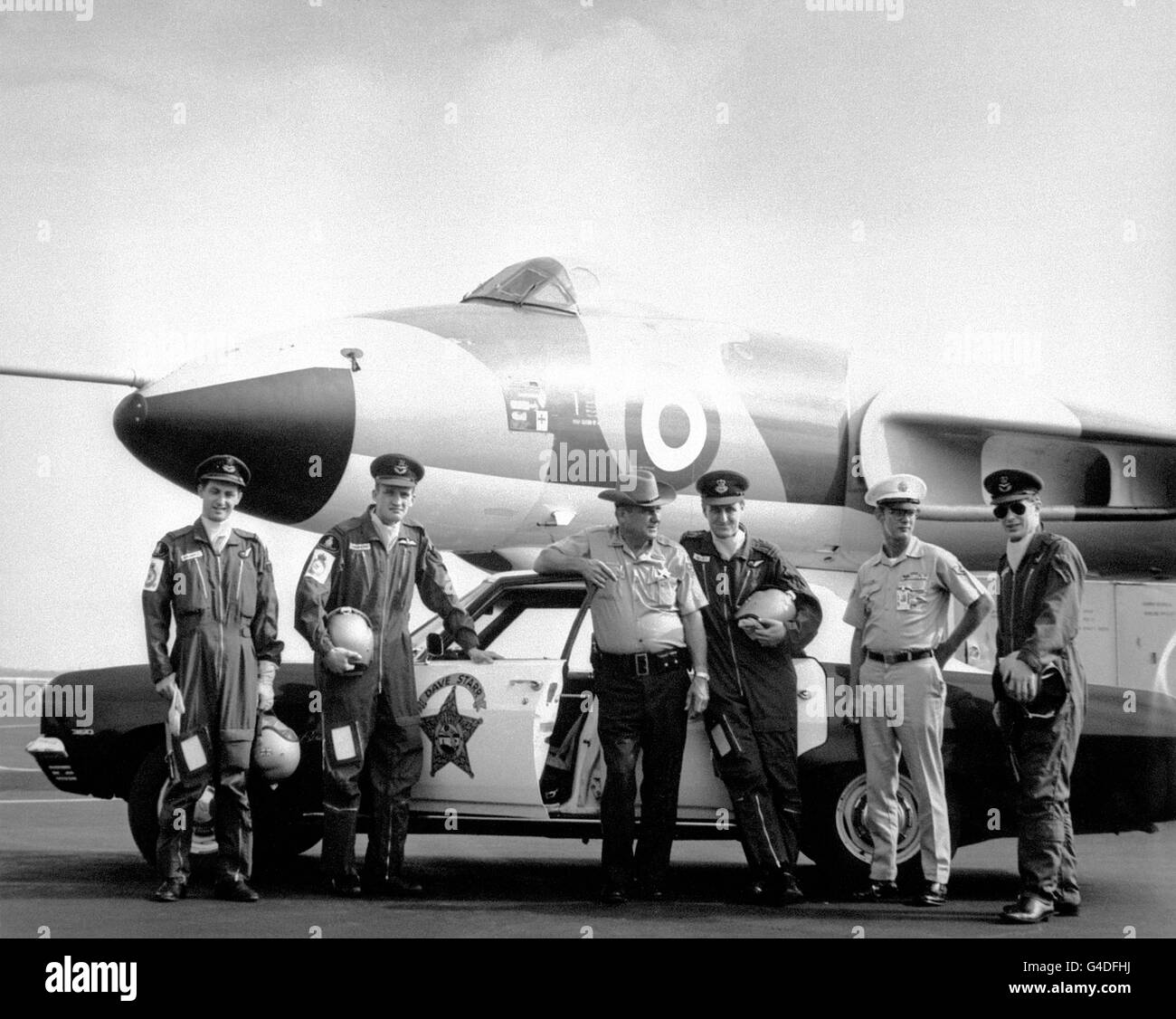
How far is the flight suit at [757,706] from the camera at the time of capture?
5.59 m

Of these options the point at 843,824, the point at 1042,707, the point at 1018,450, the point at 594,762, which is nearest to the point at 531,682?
the point at 594,762

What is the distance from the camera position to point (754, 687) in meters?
5.70

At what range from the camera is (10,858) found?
6867 mm

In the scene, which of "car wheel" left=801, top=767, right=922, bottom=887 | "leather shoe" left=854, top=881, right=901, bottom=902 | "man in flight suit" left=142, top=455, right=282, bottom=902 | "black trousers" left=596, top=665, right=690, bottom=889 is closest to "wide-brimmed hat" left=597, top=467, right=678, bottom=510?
"black trousers" left=596, top=665, right=690, bottom=889

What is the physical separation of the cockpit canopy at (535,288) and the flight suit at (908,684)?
15.1ft

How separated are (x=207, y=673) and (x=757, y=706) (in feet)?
6.87

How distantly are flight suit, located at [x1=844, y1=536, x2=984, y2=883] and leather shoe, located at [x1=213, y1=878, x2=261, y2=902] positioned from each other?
7.65 feet

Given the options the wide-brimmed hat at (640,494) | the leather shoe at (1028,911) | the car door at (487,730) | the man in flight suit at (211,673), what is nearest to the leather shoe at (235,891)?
the man in flight suit at (211,673)

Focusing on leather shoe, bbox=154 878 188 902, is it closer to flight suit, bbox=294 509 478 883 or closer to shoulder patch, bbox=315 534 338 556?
flight suit, bbox=294 509 478 883

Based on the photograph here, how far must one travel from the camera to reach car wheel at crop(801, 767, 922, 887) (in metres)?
5.70

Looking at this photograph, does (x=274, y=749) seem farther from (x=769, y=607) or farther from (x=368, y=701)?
(x=769, y=607)

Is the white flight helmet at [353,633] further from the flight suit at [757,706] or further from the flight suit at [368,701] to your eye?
the flight suit at [757,706]

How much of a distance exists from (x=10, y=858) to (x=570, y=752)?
9.47 ft

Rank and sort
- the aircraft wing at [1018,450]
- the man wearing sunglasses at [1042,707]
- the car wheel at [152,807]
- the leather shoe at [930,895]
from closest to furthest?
the man wearing sunglasses at [1042,707], the leather shoe at [930,895], the car wheel at [152,807], the aircraft wing at [1018,450]
